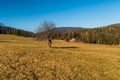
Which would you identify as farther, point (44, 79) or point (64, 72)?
point (64, 72)

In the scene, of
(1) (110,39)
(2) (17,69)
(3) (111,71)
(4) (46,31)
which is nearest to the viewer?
(2) (17,69)

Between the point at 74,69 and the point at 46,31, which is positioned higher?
the point at 46,31

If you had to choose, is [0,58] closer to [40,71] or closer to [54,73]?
[40,71]

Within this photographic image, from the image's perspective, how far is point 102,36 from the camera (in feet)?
475

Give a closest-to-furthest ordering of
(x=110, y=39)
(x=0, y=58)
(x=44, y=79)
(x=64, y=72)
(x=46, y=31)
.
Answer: (x=44, y=79) < (x=64, y=72) < (x=0, y=58) < (x=46, y=31) < (x=110, y=39)

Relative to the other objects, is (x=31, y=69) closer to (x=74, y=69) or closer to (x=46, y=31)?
(x=74, y=69)

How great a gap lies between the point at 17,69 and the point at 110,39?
12521 centimetres

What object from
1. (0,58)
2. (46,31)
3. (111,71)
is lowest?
(111,71)

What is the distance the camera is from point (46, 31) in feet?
186

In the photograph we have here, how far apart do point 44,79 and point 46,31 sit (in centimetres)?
3948

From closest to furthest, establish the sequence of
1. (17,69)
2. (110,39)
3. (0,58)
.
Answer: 1. (17,69)
2. (0,58)
3. (110,39)

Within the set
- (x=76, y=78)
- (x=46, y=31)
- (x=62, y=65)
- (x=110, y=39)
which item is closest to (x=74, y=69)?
(x=62, y=65)

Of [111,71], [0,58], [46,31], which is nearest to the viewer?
[0,58]

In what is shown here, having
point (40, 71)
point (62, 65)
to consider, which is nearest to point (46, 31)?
point (62, 65)
